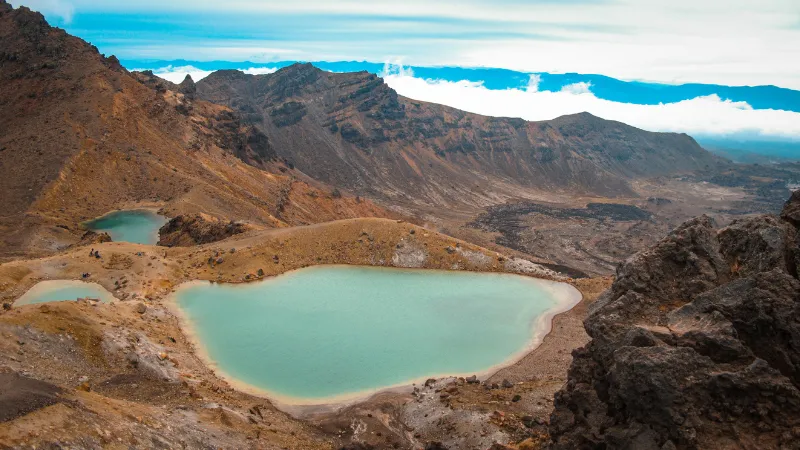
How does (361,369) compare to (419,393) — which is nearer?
(419,393)

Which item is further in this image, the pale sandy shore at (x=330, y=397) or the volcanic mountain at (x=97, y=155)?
the volcanic mountain at (x=97, y=155)

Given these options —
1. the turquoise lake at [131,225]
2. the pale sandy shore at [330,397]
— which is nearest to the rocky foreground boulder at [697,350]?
the pale sandy shore at [330,397]

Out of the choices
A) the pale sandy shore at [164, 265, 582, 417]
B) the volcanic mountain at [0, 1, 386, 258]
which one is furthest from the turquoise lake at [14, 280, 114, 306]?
the volcanic mountain at [0, 1, 386, 258]

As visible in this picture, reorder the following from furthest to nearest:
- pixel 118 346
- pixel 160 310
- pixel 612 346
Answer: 1. pixel 160 310
2. pixel 118 346
3. pixel 612 346

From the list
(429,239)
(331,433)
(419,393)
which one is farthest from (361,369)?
(429,239)

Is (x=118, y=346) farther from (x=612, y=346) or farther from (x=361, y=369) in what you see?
(x=612, y=346)

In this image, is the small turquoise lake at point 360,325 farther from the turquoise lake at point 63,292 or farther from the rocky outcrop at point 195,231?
the rocky outcrop at point 195,231
